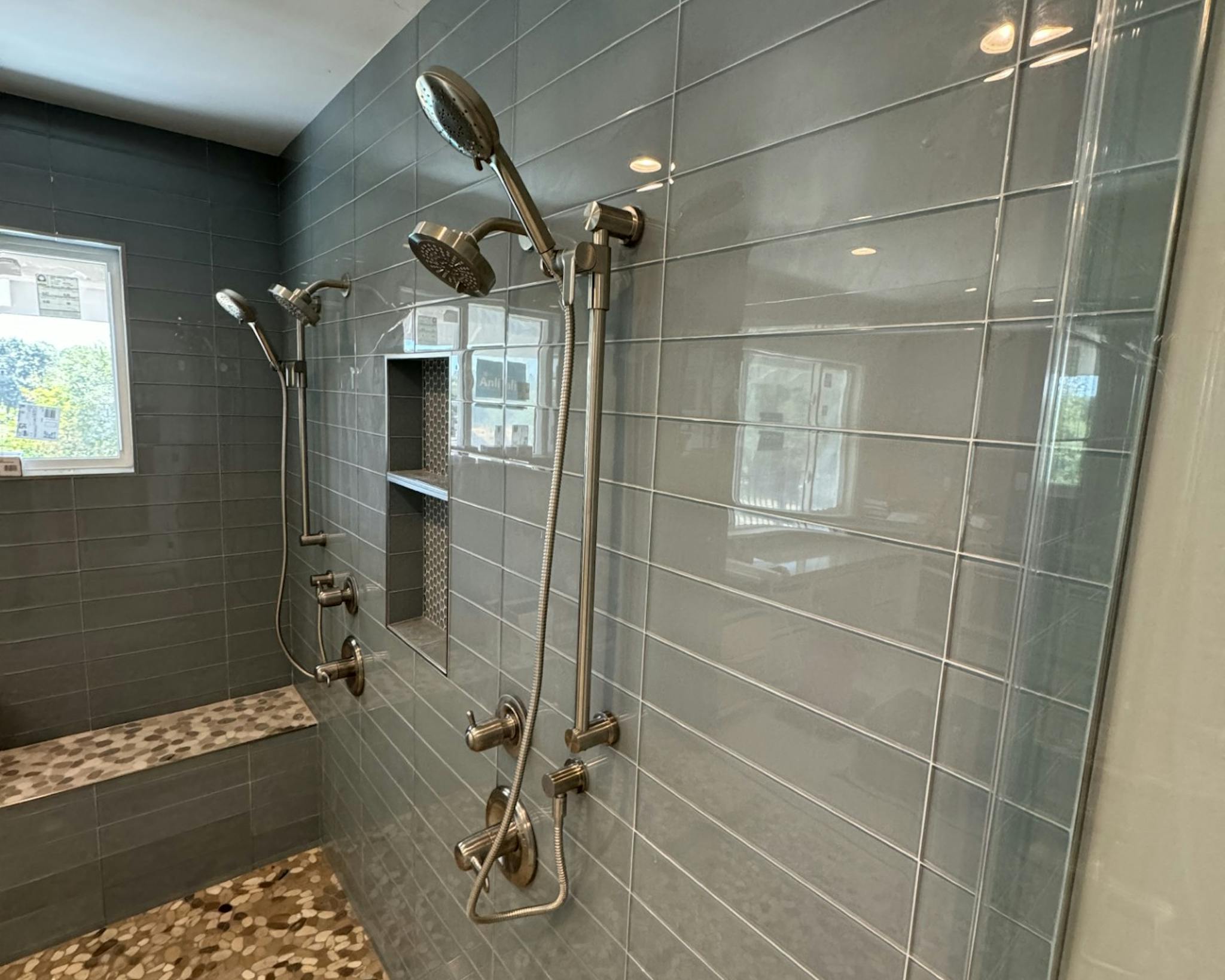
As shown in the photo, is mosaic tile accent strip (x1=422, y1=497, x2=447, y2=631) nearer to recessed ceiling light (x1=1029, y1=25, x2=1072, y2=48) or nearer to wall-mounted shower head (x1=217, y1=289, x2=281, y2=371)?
wall-mounted shower head (x1=217, y1=289, x2=281, y2=371)

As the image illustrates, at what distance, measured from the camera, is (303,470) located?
2164mm

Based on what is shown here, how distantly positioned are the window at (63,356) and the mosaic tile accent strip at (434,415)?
1.35 m

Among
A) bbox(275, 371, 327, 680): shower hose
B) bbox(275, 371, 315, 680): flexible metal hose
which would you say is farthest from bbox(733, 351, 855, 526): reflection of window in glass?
bbox(275, 371, 315, 680): flexible metal hose

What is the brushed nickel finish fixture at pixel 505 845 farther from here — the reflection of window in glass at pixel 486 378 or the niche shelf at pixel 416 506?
the reflection of window in glass at pixel 486 378

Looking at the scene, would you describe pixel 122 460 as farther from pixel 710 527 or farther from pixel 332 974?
pixel 710 527

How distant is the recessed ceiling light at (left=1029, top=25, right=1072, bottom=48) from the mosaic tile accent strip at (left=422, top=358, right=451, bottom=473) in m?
1.39

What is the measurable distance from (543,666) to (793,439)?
22.1 inches

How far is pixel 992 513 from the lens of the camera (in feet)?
1.85

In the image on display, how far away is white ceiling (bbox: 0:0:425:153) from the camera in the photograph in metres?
1.48

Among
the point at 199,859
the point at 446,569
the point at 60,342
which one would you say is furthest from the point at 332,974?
the point at 60,342

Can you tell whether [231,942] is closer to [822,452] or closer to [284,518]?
[284,518]

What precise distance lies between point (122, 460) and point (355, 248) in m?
1.32

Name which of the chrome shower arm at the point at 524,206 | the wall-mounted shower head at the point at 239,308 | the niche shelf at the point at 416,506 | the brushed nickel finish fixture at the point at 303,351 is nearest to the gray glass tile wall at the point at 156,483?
the brushed nickel finish fixture at the point at 303,351

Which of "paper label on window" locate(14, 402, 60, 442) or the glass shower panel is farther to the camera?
"paper label on window" locate(14, 402, 60, 442)
